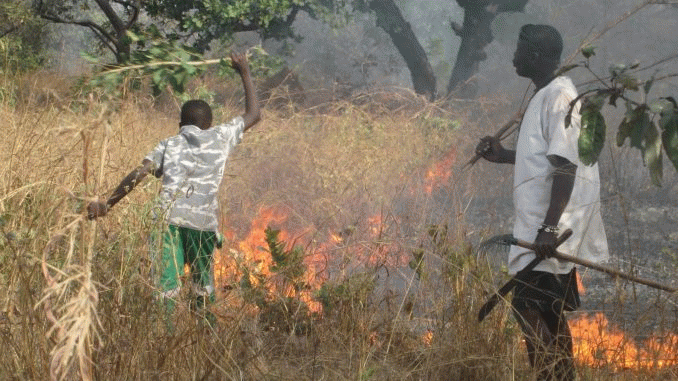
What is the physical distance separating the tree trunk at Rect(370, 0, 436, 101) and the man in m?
19.4

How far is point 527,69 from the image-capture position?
426cm

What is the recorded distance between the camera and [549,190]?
405cm

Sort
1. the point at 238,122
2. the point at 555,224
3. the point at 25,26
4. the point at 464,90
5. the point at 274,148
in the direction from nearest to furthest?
the point at 555,224 → the point at 238,122 → the point at 274,148 → the point at 25,26 → the point at 464,90

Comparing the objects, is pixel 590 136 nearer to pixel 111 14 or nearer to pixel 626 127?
pixel 626 127

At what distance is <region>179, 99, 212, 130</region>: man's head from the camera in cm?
493

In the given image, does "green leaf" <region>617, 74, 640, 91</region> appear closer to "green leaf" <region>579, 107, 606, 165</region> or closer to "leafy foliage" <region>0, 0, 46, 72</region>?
"green leaf" <region>579, 107, 606, 165</region>


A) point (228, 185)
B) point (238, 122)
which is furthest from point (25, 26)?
point (238, 122)

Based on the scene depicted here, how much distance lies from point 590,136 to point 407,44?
20949mm

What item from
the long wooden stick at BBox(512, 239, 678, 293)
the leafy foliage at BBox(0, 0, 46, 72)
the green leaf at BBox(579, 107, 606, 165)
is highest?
the green leaf at BBox(579, 107, 606, 165)

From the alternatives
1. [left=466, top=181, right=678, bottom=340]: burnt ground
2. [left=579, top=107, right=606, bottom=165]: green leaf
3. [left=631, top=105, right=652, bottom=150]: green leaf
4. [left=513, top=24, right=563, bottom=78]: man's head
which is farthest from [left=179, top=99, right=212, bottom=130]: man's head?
[left=466, top=181, right=678, bottom=340]: burnt ground

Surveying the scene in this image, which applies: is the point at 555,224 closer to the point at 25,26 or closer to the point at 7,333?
the point at 7,333

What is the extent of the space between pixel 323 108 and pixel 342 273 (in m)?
13.4

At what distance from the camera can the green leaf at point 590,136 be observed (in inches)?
138

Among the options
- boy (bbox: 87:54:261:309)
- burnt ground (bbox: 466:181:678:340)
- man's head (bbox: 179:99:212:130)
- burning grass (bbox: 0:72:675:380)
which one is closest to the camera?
burning grass (bbox: 0:72:675:380)
